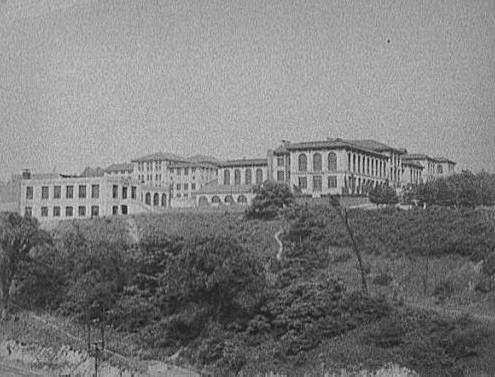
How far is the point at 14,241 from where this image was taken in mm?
5500

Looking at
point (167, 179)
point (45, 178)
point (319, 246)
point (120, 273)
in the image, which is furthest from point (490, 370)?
point (45, 178)

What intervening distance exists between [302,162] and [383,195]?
0.68m

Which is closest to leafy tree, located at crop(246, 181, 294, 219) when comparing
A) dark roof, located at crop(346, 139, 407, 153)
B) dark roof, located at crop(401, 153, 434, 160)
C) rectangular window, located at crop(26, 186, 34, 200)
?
dark roof, located at crop(346, 139, 407, 153)

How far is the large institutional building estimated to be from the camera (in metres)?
4.99

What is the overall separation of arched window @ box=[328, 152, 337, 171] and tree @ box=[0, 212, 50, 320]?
2273 mm

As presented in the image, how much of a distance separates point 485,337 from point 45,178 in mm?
3568

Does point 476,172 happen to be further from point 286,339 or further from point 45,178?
point 45,178

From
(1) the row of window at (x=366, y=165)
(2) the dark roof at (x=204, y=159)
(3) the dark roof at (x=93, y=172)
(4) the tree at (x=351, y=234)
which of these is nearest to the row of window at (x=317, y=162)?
(1) the row of window at (x=366, y=165)

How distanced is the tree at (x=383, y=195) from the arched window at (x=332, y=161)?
33 centimetres

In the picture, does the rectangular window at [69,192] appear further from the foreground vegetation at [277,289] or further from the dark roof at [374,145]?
the dark roof at [374,145]

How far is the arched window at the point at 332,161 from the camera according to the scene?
497 centimetres

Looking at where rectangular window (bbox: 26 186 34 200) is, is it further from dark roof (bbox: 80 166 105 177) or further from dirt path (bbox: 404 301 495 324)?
dirt path (bbox: 404 301 495 324)

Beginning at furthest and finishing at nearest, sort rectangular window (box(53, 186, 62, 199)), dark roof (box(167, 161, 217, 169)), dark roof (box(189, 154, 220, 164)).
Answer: rectangular window (box(53, 186, 62, 199)), dark roof (box(167, 161, 217, 169)), dark roof (box(189, 154, 220, 164))

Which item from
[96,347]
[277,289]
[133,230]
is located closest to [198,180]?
[133,230]
